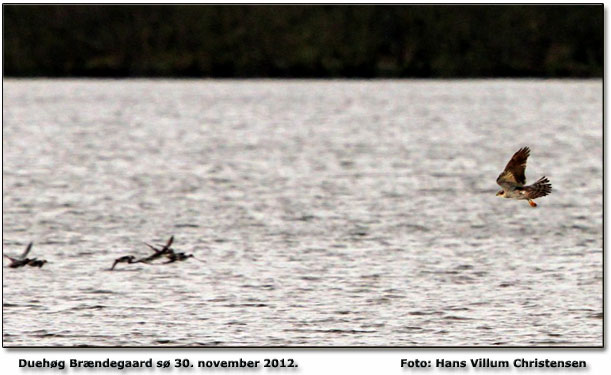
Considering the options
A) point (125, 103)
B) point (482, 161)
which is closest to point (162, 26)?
point (125, 103)

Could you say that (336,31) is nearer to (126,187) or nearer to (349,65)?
(349,65)

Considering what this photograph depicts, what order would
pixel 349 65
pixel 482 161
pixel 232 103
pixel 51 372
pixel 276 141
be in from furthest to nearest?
pixel 349 65, pixel 232 103, pixel 276 141, pixel 482 161, pixel 51 372

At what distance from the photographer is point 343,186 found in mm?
37812

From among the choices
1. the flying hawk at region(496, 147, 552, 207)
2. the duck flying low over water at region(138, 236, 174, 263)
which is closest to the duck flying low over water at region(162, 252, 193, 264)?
the duck flying low over water at region(138, 236, 174, 263)

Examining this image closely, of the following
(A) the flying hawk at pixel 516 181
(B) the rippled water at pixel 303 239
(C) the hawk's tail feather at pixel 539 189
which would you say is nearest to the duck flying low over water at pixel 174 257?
(B) the rippled water at pixel 303 239

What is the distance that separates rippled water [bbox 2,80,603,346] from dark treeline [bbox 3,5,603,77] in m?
48.7

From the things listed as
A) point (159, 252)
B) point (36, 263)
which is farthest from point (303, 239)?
point (159, 252)

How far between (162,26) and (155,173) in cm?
7410

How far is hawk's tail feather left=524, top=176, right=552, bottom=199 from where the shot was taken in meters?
12.3

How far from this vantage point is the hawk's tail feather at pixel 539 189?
1233 cm

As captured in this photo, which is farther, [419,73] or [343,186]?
[419,73]

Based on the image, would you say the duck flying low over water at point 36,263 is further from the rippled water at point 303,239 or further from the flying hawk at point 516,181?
the flying hawk at point 516,181

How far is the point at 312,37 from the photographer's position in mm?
110375

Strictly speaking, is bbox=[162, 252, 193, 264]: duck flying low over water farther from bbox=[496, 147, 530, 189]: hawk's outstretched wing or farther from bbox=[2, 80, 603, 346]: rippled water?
bbox=[496, 147, 530, 189]: hawk's outstretched wing
